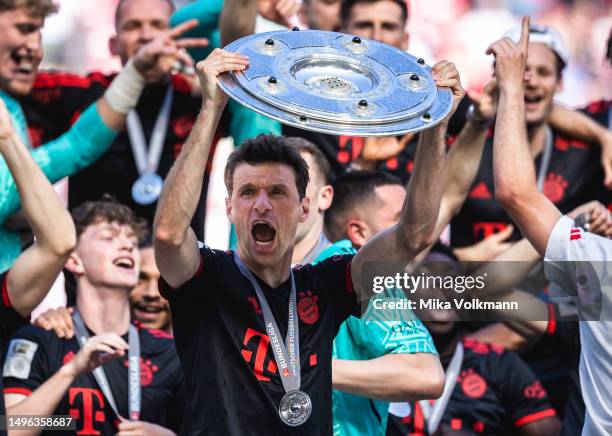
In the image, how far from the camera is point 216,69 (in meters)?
4.56

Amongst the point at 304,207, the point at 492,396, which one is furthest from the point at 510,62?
the point at 492,396

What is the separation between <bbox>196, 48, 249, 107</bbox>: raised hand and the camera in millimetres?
4562

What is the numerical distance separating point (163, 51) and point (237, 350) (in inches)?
96.6

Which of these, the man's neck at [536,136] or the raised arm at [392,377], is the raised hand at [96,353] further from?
the man's neck at [536,136]

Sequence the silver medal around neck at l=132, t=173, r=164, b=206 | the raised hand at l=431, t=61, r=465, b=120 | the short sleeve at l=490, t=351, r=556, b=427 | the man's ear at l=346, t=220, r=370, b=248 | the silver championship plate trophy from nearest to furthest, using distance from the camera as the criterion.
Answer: the silver championship plate trophy
the raised hand at l=431, t=61, r=465, b=120
the man's ear at l=346, t=220, r=370, b=248
the short sleeve at l=490, t=351, r=556, b=427
the silver medal around neck at l=132, t=173, r=164, b=206

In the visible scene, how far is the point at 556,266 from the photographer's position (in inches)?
205

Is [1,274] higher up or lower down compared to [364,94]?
lower down

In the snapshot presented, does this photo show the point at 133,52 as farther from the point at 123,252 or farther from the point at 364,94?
the point at 364,94

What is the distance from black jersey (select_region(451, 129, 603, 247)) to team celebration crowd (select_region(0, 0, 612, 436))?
0.04 ft

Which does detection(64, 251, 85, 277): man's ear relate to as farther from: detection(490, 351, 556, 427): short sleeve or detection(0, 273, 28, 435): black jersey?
detection(490, 351, 556, 427): short sleeve

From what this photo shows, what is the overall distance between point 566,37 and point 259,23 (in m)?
4.07

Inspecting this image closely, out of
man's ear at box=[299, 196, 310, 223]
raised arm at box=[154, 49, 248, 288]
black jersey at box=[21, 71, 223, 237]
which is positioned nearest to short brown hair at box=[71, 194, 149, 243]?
black jersey at box=[21, 71, 223, 237]

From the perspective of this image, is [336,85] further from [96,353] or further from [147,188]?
[147,188]

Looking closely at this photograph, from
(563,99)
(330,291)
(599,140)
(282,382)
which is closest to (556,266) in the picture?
(330,291)
